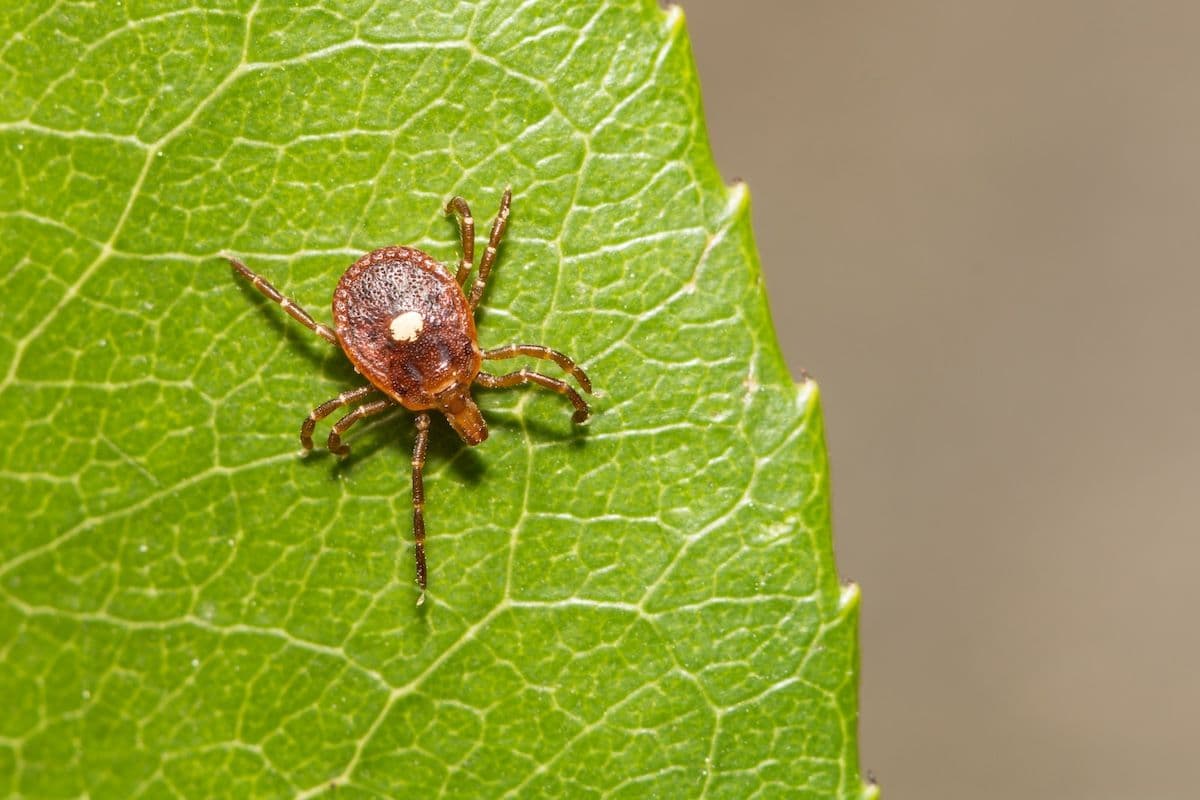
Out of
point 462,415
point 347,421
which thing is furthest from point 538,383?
point 347,421

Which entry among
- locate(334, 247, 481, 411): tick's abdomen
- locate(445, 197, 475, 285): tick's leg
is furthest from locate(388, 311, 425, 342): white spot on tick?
locate(445, 197, 475, 285): tick's leg

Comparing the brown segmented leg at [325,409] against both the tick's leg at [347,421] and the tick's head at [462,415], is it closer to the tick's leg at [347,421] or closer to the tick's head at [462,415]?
the tick's leg at [347,421]

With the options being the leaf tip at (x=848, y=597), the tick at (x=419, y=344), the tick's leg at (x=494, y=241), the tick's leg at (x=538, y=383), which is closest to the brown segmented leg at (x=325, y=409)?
the tick at (x=419, y=344)

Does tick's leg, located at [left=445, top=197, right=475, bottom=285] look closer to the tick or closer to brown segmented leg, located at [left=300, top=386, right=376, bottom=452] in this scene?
the tick

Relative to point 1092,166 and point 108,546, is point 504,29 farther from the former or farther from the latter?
point 1092,166

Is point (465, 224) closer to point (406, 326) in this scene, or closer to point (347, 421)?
point (406, 326)

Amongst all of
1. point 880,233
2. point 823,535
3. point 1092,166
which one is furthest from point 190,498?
point 1092,166
